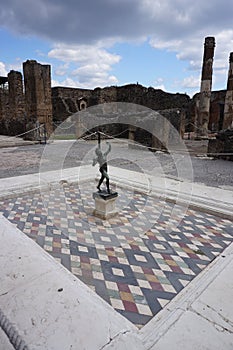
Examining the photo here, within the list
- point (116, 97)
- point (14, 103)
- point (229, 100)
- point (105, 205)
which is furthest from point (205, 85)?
point (105, 205)

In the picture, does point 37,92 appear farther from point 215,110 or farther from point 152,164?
point 215,110

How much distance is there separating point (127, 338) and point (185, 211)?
223 centimetres

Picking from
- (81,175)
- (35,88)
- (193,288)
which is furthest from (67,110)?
(193,288)

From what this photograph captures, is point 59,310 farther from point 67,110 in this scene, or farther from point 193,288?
point 67,110

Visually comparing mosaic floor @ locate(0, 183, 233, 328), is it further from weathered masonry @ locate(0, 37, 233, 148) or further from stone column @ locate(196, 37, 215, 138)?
stone column @ locate(196, 37, 215, 138)

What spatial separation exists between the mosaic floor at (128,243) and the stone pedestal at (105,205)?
0.09m

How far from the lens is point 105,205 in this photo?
2982 mm

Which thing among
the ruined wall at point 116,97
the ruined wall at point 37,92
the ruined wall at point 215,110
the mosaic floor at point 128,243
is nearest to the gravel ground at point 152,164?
the mosaic floor at point 128,243

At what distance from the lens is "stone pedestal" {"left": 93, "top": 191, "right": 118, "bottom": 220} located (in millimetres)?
2981

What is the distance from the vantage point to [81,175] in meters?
4.85

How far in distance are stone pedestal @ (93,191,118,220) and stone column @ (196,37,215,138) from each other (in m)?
11.2

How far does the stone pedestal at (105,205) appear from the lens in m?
2.98

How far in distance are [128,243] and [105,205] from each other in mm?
681

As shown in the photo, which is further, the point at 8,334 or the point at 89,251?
the point at 89,251
